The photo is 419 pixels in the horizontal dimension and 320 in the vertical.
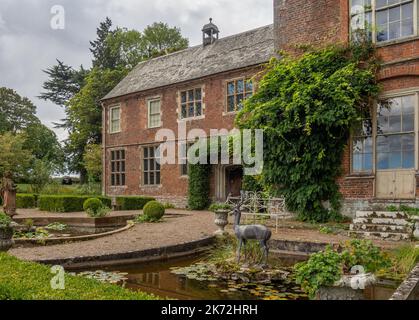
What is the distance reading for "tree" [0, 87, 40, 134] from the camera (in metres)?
45.2

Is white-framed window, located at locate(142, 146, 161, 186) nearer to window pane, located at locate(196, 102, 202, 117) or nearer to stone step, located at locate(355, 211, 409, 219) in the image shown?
window pane, located at locate(196, 102, 202, 117)

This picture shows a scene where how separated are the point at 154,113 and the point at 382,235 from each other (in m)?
15.8

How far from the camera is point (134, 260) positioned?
849cm

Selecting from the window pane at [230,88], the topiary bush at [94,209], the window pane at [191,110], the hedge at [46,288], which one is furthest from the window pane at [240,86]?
the hedge at [46,288]

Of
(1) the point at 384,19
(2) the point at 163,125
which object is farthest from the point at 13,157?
(1) the point at 384,19

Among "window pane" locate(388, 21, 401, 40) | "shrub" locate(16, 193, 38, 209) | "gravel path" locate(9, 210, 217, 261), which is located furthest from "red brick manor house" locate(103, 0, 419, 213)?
"gravel path" locate(9, 210, 217, 261)

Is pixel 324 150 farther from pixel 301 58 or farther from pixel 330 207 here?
pixel 301 58

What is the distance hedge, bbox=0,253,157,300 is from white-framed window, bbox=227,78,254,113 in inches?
569

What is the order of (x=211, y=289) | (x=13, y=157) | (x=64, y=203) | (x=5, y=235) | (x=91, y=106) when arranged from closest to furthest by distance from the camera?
(x=211, y=289) < (x=5, y=235) < (x=64, y=203) < (x=13, y=157) < (x=91, y=106)

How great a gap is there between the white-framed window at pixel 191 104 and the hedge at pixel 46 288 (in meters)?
16.0

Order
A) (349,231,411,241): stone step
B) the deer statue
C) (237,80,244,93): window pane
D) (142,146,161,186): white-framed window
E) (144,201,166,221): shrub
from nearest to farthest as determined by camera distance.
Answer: the deer statue, (349,231,411,241): stone step, (144,201,166,221): shrub, (237,80,244,93): window pane, (142,146,161,186): white-framed window

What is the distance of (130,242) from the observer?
988 cm

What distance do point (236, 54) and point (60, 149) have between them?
29.3 meters

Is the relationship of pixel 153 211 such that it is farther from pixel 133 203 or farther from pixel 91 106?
pixel 91 106
